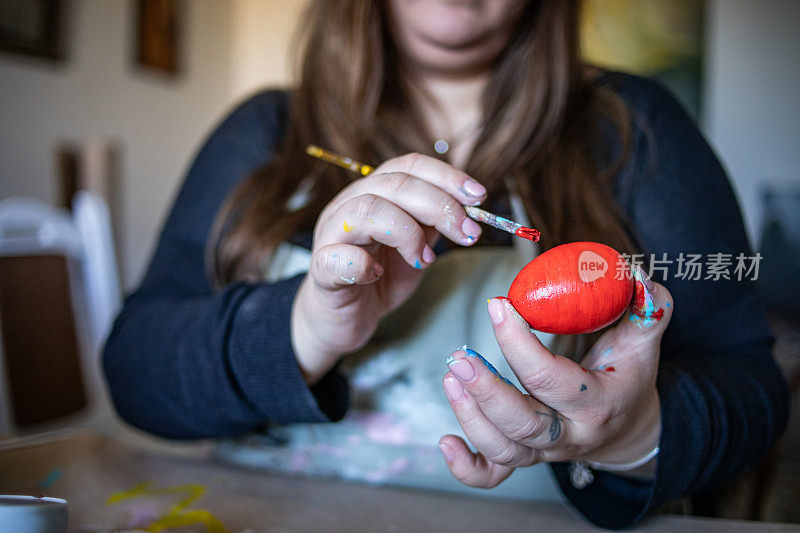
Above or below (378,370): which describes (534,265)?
above

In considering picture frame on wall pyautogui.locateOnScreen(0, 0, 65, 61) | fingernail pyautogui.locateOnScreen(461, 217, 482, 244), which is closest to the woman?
fingernail pyautogui.locateOnScreen(461, 217, 482, 244)

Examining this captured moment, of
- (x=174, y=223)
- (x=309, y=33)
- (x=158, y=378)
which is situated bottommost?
(x=158, y=378)

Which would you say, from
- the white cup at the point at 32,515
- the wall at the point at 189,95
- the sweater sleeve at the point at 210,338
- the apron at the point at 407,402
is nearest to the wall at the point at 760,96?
the wall at the point at 189,95

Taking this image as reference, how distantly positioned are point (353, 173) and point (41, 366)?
2.18 feet

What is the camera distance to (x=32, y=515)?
0.25 meters

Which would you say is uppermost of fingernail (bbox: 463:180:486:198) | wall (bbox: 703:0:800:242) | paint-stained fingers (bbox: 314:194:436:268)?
wall (bbox: 703:0:800:242)

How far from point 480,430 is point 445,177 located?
117 mm

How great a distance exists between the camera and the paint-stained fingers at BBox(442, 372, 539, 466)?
0.79 feet

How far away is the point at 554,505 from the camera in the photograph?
1.25 feet

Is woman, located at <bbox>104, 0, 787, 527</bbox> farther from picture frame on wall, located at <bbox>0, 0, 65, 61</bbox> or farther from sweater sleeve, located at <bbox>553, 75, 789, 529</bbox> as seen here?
picture frame on wall, located at <bbox>0, 0, 65, 61</bbox>

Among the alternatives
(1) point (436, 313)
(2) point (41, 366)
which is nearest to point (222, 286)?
(1) point (436, 313)

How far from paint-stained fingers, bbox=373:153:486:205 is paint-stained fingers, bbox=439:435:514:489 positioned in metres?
0.11

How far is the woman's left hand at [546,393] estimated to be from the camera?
230mm

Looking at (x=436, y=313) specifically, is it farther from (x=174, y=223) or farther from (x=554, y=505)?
(x=174, y=223)
